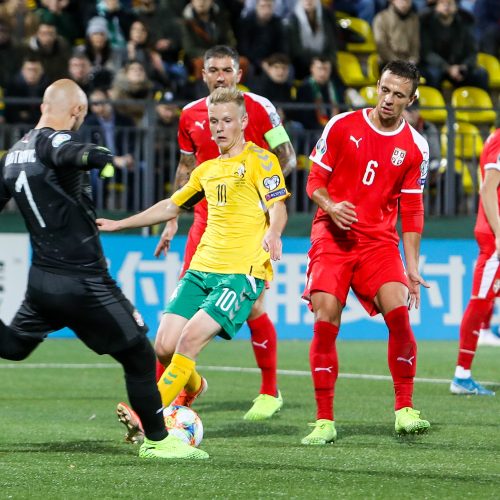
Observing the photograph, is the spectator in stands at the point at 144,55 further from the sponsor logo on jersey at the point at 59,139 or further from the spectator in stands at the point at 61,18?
the sponsor logo on jersey at the point at 59,139

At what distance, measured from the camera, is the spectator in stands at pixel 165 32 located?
18241mm

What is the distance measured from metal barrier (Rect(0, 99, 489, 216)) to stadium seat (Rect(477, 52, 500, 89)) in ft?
14.0

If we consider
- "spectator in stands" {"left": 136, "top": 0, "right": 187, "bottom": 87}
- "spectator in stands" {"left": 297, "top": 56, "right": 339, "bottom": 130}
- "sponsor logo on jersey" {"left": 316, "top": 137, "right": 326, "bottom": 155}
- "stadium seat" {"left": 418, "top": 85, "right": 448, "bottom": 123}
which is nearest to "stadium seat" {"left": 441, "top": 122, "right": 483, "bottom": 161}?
"stadium seat" {"left": 418, "top": 85, "right": 448, "bottom": 123}

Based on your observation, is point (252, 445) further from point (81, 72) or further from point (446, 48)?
point (446, 48)

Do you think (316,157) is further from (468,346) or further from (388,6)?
(388,6)

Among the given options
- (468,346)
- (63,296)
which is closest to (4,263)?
(468,346)

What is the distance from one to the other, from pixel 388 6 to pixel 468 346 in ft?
37.4

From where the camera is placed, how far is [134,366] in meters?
6.64

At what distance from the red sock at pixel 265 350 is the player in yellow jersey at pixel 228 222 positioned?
3.48ft

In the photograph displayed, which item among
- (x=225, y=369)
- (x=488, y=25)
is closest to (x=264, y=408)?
(x=225, y=369)

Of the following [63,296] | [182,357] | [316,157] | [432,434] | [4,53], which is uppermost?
[4,53]

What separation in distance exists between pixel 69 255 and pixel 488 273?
5185 millimetres

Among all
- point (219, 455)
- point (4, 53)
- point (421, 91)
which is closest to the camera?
point (219, 455)

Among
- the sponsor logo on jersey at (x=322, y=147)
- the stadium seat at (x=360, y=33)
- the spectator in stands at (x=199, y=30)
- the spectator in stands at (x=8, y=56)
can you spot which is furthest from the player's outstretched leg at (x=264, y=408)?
the stadium seat at (x=360, y=33)
